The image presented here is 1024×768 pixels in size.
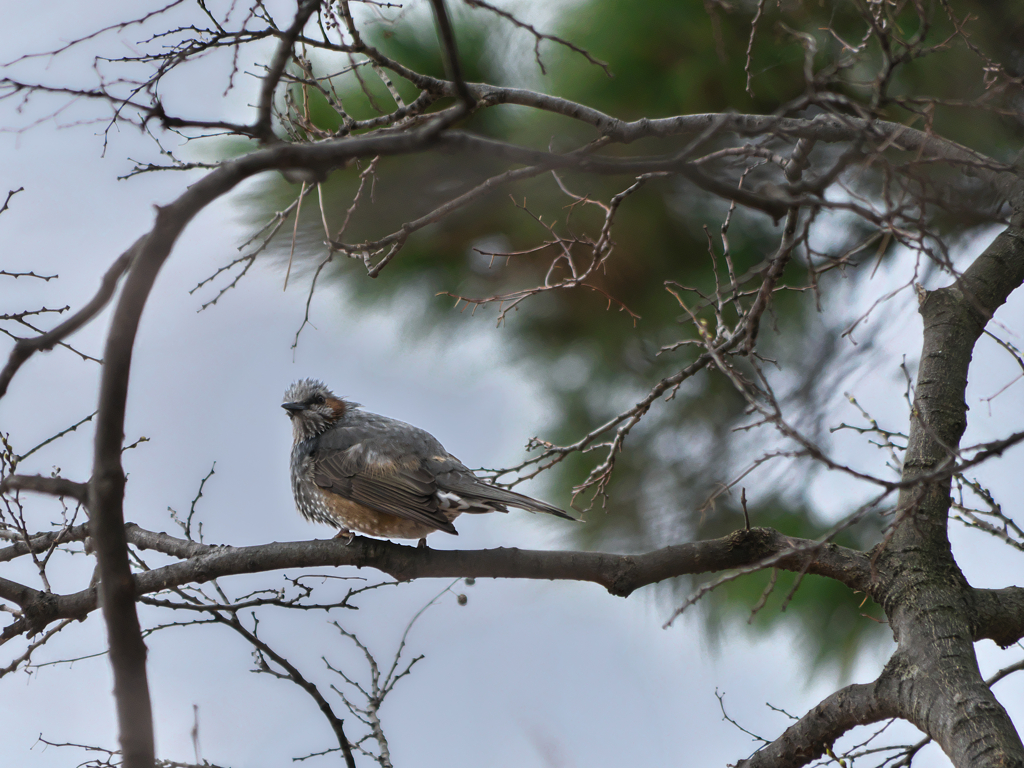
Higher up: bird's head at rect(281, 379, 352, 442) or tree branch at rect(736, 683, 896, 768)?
bird's head at rect(281, 379, 352, 442)

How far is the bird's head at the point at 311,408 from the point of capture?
2.27 meters

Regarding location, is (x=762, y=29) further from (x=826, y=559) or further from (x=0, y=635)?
(x=0, y=635)

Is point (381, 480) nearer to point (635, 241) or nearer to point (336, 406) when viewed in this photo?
point (336, 406)

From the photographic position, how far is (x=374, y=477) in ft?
6.40

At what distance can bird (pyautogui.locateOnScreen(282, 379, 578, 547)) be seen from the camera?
1.80 meters

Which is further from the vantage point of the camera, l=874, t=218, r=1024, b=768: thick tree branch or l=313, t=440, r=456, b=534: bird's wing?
l=313, t=440, r=456, b=534: bird's wing

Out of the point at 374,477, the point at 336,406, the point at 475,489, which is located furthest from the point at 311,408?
the point at 475,489

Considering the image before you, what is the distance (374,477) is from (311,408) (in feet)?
1.41

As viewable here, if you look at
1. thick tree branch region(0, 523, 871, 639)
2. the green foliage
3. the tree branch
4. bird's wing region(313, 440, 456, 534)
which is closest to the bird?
bird's wing region(313, 440, 456, 534)

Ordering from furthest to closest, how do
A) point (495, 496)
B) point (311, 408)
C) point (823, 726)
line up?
point (311, 408)
point (495, 496)
point (823, 726)

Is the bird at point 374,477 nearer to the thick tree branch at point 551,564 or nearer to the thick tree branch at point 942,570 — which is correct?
the thick tree branch at point 551,564

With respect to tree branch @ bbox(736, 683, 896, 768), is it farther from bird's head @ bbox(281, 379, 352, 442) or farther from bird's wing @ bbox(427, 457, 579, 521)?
bird's head @ bbox(281, 379, 352, 442)

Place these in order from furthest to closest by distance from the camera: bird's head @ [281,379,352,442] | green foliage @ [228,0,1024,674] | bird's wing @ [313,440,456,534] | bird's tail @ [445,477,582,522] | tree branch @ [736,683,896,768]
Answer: bird's head @ [281,379,352,442], green foliage @ [228,0,1024,674], bird's wing @ [313,440,456,534], bird's tail @ [445,477,582,522], tree branch @ [736,683,896,768]

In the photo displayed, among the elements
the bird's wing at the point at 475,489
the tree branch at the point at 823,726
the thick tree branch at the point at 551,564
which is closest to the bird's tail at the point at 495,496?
→ the bird's wing at the point at 475,489
